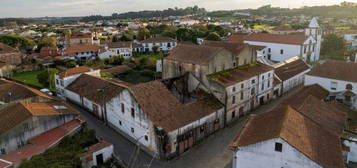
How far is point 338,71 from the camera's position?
3188 centimetres

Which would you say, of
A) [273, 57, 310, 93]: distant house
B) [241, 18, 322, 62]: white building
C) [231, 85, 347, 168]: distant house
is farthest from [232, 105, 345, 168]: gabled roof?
[241, 18, 322, 62]: white building

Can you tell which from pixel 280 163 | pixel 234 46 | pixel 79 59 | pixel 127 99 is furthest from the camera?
pixel 79 59

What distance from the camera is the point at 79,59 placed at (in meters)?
65.3

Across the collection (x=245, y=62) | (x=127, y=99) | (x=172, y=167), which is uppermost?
(x=245, y=62)

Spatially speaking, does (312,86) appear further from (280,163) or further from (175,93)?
(280,163)

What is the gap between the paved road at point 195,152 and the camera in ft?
71.2

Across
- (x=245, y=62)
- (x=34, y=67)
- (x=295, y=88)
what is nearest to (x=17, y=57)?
(x=34, y=67)

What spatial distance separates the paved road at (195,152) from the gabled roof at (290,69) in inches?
599

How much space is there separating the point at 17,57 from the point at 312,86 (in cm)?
6556

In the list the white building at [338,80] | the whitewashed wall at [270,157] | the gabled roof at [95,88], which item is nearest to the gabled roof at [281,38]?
the white building at [338,80]

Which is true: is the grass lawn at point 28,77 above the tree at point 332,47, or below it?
below

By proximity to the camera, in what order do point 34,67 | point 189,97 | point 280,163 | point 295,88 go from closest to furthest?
point 280,163
point 189,97
point 295,88
point 34,67

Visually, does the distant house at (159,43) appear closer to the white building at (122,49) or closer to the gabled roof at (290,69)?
the white building at (122,49)

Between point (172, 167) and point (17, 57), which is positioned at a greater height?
point (17, 57)
